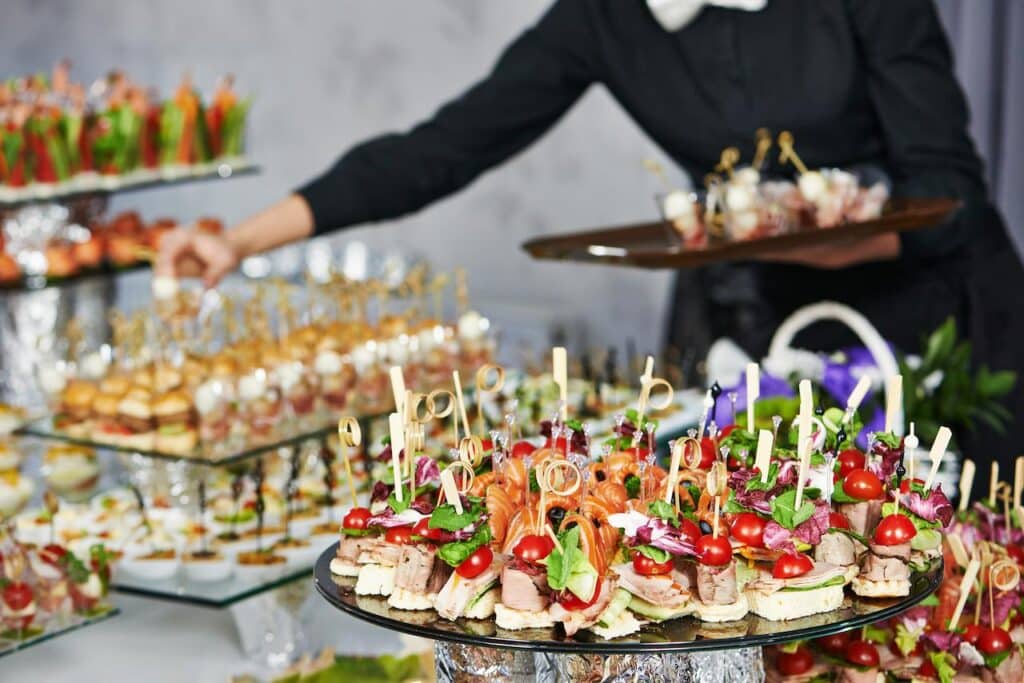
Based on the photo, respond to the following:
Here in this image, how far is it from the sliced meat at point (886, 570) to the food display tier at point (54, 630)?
1164mm

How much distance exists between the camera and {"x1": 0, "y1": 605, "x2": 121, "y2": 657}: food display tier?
2180 millimetres

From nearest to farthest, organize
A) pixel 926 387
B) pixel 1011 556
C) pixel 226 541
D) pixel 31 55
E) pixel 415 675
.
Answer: pixel 1011 556
pixel 415 675
pixel 226 541
pixel 926 387
pixel 31 55

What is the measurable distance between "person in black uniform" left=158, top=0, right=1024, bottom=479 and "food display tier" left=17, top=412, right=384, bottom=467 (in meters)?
0.46

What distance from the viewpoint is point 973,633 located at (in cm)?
186

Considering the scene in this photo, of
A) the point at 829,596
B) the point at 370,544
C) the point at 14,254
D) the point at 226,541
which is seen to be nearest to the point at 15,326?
the point at 14,254

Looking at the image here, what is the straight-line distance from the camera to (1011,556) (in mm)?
2006

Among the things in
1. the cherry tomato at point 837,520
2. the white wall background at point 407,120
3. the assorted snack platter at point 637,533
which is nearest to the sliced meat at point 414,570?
the assorted snack platter at point 637,533

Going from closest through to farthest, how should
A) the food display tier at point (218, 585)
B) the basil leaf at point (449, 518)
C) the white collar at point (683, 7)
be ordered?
the basil leaf at point (449, 518) → the food display tier at point (218, 585) → the white collar at point (683, 7)

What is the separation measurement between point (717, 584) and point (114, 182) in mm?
3940

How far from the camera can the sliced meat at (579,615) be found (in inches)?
62.6

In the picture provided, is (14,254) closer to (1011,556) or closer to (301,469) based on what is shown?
(301,469)

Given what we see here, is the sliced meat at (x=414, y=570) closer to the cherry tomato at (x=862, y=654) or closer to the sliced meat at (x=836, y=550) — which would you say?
Answer: the sliced meat at (x=836, y=550)

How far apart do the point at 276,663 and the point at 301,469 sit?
0.71 m

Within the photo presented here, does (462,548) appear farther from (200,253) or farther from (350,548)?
(200,253)
